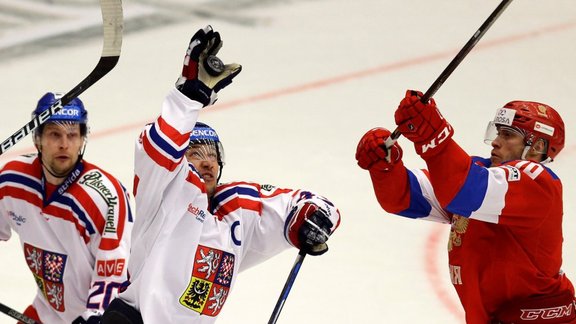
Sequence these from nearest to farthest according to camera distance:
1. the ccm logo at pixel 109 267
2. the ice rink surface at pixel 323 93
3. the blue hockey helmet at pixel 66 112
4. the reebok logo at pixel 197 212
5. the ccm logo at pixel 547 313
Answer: the reebok logo at pixel 197 212, the ccm logo at pixel 547 313, the ccm logo at pixel 109 267, the blue hockey helmet at pixel 66 112, the ice rink surface at pixel 323 93

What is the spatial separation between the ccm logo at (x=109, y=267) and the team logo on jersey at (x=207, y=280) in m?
0.36

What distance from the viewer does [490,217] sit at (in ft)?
12.4

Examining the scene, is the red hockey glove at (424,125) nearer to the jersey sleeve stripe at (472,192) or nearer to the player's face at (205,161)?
the jersey sleeve stripe at (472,192)

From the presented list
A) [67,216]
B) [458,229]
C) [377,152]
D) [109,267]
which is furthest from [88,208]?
[458,229]

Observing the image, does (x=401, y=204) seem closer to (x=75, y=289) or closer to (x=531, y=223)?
(x=531, y=223)

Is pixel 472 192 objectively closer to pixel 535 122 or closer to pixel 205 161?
pixel 535 122

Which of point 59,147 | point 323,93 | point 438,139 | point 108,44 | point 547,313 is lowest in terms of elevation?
point 547,313

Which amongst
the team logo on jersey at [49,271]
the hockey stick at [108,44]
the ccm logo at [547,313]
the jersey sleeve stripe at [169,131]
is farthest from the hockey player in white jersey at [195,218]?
the ccm logo at [547,313]

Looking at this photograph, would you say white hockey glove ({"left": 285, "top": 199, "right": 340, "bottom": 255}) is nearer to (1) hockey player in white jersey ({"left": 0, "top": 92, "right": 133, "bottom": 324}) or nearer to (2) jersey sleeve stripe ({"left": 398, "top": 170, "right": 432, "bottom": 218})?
(2) jersey sleeve stripe ({"left": 398, "top": 170, "right": 432, "bottom": 218})

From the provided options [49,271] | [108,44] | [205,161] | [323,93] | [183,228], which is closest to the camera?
[108,44]

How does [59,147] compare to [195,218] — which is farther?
[59,147]

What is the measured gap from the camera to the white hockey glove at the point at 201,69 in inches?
142

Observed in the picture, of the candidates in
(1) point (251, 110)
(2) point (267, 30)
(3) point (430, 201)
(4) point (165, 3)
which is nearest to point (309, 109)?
(1) point (251, 110)

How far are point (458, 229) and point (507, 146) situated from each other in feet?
0.99
